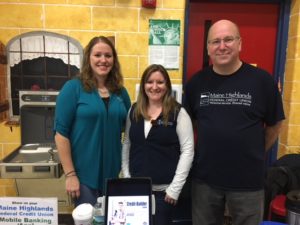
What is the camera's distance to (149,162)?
1436 millimetres

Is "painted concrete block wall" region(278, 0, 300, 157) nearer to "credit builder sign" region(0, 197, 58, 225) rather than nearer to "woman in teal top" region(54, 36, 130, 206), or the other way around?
"woman in teal top" region(54, 36, 130, 206)

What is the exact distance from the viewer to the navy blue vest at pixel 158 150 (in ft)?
4.70

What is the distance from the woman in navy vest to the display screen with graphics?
0.45 m

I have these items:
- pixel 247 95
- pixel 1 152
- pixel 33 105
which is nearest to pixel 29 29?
pixel 33 105

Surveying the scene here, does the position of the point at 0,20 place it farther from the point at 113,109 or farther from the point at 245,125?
the point at 245,125

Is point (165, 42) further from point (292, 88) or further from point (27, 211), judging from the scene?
point (27, 211)

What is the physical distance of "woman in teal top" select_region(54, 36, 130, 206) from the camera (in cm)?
138

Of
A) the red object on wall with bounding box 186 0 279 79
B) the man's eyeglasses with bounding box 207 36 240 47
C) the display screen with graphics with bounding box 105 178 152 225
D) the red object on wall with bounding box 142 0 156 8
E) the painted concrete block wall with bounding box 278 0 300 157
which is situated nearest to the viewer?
the display screen with graphics with bounding box 105 178 152 225

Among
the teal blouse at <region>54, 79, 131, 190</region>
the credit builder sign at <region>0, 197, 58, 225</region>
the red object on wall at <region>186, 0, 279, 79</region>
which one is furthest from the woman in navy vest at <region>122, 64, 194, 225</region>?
the red object on wall at <region>186, 0, 279, 79</region>

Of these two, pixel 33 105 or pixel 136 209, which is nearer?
pixel 136 209

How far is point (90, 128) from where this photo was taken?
1.39m

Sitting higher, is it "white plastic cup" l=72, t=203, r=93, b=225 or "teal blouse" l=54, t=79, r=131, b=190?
"teal blouse" l=54, t=79, r=131, b=190

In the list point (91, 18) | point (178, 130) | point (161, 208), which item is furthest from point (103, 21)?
point (161, 208)

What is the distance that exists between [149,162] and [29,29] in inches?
52.1
